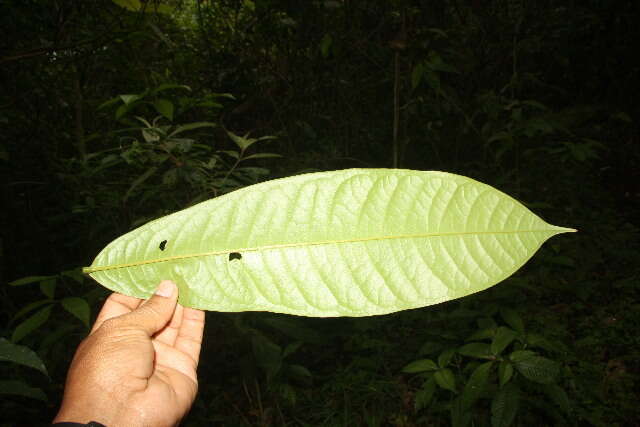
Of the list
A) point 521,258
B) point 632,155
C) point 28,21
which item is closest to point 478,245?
point 521,258

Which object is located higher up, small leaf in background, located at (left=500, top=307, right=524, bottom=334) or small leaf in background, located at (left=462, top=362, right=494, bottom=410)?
small leaf in background, located at (left=500, top=307, right=524, bottom=334)

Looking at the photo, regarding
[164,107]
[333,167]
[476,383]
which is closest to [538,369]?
[476,383]

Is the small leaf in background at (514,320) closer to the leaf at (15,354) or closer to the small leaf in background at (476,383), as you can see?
the small leaf in background at (476,383)

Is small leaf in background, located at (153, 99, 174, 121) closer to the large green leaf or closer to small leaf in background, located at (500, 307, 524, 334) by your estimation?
the large green leaf

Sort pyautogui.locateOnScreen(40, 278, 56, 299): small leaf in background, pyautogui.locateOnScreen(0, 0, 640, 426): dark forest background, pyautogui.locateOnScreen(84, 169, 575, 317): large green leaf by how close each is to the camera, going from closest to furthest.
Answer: pyautogui.locateOnScreen(84, 169, 575, 317): large green leaf < pyautogui.locateOnScreen(40, 278, 56, 299): small leaf in background < pyautogui.locateOnScreen(0, 0, 640, 426): dark forest background

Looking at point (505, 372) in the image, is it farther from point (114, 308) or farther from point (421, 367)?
point (114, 308)

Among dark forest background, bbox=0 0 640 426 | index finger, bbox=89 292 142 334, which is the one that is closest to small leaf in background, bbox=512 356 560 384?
dark forest background, bbox=0 0 640 426

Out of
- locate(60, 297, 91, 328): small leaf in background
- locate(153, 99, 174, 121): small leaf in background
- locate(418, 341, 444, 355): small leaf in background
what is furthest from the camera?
locate(418, 341, 444, 355): small leaf in background

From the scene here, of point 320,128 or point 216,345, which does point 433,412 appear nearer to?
point 216,345
